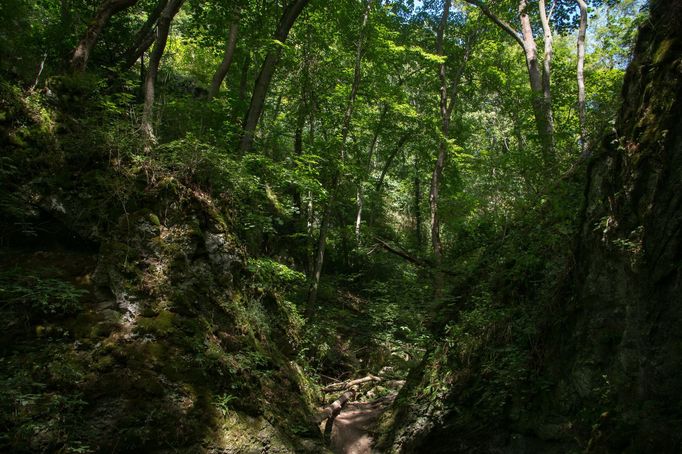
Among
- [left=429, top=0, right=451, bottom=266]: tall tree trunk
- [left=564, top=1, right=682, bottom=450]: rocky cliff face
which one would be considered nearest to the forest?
[left=564, top=1, right=682, bottom=450]: rocky cliff face

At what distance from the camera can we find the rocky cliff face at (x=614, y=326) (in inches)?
149

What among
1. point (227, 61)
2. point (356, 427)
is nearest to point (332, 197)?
point (227, 61)

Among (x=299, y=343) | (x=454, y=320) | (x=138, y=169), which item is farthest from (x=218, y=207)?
(x=454, y=320)

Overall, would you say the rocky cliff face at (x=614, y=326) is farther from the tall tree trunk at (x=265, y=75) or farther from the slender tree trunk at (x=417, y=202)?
the slender tree trunk at (x=417, y=202)

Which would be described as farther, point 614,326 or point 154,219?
point 154,219

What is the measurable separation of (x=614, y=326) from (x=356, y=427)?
5680 millimetres

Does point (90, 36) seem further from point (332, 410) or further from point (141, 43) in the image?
point (332, 410)

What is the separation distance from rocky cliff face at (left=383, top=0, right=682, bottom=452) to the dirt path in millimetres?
1931

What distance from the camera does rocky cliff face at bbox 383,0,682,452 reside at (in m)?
3.78

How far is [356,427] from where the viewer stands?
859 centimetres

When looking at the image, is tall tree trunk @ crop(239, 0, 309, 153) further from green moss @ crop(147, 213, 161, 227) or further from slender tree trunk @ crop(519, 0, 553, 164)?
slender tree trunk @ crop(519, 0, 553, 164)

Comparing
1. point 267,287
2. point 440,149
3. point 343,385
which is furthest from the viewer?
→ point 440,149

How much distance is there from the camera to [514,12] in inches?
578

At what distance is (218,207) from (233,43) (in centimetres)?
794
